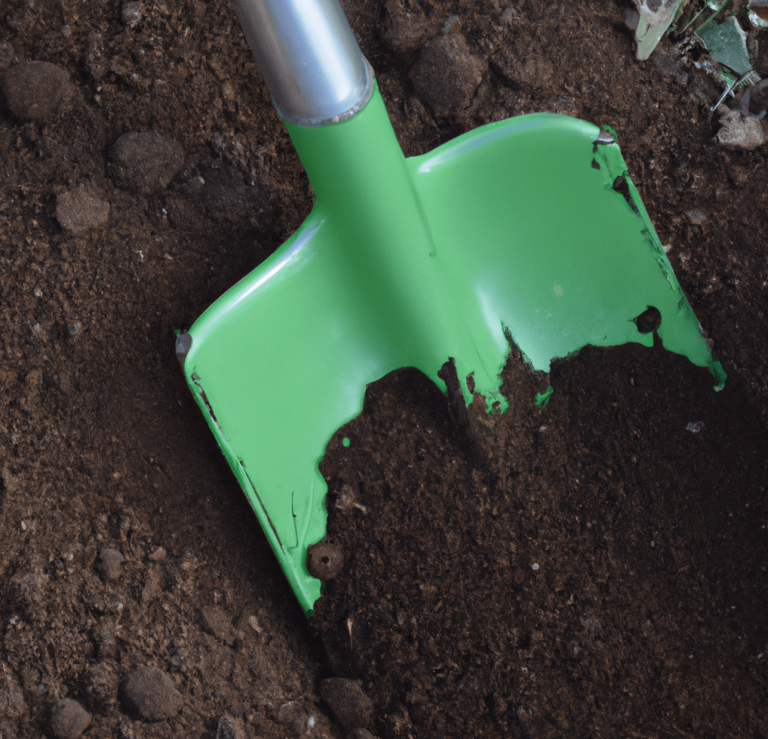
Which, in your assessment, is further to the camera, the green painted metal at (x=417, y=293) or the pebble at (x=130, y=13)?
the pebble at (x=130, y=13)

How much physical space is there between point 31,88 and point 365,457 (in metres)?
0.91

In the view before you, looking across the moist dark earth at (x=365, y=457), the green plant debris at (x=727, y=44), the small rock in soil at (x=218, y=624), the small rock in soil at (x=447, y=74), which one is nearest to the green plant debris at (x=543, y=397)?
the moist dark earth at (x=365, y=457)

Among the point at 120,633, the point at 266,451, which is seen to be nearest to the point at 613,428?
the point at 266,451

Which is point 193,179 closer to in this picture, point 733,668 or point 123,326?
point 123,326

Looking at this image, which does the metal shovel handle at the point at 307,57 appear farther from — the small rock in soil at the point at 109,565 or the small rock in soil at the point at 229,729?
the small rock in soil at the point at 229,729

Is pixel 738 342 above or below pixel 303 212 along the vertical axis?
below

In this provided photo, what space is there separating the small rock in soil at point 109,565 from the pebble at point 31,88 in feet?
2.65

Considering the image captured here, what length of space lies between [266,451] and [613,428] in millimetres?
628

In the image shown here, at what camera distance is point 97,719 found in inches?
41.6

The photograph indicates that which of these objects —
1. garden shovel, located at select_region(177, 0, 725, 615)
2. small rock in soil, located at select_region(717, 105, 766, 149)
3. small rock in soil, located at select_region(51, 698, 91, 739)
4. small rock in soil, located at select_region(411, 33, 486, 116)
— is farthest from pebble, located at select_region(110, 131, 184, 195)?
small rock in soil, located at select_region(717, 105, 766, 149)

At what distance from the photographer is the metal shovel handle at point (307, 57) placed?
96cm

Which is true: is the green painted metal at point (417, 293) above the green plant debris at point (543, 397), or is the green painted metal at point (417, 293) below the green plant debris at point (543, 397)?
above

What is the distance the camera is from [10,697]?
3.40 ft

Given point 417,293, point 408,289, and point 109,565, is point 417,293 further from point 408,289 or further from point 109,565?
point 109,565
